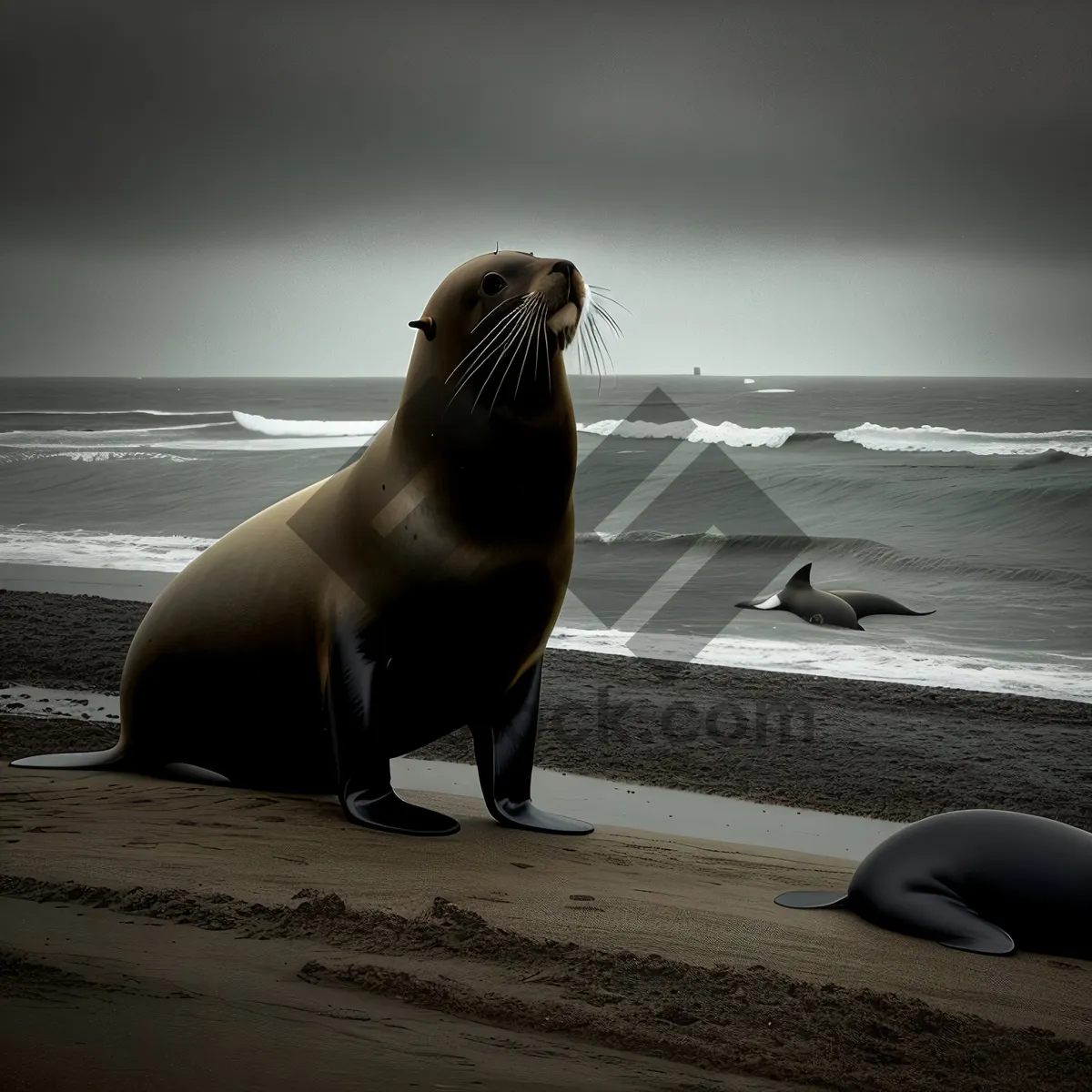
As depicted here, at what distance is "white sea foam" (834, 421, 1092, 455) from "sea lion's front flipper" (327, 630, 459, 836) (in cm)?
2858

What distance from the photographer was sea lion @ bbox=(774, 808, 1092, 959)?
3.64 meters

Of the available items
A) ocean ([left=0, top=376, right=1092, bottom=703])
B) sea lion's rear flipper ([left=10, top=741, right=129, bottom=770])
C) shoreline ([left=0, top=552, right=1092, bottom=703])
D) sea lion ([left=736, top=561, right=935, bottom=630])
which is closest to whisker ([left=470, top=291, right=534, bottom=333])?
sea lion's rear flipper ([left=10, top=741, right=129, bottom=770])

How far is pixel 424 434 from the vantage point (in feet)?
14.6

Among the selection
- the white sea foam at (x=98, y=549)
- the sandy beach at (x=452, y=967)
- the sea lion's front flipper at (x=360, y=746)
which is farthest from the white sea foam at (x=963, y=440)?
the sandy beach at (x=452, y=967)

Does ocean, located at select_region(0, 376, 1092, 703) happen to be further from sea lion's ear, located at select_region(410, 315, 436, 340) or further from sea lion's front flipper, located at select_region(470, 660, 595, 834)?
sea lion's ear, located at select_region(410, 315, 436, 340)

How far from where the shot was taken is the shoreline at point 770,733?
20.2 feet

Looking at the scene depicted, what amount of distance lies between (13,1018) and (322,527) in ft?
7.92

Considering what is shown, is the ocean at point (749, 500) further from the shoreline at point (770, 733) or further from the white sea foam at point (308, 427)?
the shoreline at point (770, 733)

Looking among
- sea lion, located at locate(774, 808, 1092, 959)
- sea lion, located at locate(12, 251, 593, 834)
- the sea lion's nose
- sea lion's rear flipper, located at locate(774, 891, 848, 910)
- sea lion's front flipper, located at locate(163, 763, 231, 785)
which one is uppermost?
the sea lion's nose

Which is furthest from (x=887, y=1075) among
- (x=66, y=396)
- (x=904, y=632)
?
(x=66, y=396)

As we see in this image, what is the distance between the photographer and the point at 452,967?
9.52 ft

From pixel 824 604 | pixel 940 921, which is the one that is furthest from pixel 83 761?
pixel 824 604

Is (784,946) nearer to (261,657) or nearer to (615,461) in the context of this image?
→ (261,657)

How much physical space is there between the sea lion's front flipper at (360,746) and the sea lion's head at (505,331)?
0.92 m
